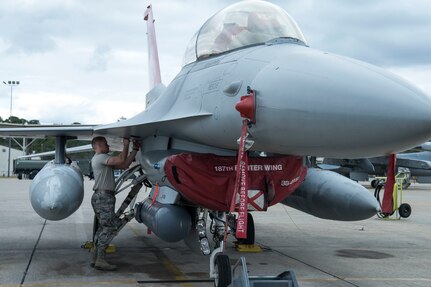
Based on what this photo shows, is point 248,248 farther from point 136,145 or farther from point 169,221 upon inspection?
point 169,221

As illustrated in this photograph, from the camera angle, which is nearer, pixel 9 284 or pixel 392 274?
pixel 9 284

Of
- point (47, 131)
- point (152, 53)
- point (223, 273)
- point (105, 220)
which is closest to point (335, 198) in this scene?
point (223, 273)

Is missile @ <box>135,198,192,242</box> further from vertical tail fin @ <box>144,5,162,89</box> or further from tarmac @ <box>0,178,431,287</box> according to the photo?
vertical tail fin @ <box>144,5,162,89</box>

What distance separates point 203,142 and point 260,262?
2.96m

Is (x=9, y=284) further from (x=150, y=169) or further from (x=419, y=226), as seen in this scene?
(x=419, y=226)

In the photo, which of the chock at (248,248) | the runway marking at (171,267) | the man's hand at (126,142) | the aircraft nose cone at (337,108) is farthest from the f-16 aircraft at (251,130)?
the chock at (248,248)

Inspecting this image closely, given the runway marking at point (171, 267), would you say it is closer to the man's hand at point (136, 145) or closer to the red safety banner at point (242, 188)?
the man's hand at point (136, 145)

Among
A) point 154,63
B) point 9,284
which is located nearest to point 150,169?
point 9,284

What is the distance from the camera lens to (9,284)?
5.68m

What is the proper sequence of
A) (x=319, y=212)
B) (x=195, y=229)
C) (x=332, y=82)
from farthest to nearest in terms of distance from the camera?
(x=319, y=212)
(x=195, y=229)
(x=332, y=82)

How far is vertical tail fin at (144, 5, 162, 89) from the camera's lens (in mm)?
11352

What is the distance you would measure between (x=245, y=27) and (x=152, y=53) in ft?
22.9

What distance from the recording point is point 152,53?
1189 cm

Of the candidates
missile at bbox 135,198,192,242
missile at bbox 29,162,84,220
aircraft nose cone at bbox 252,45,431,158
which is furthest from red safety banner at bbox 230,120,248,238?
missile at bbox 29,162,84,220
